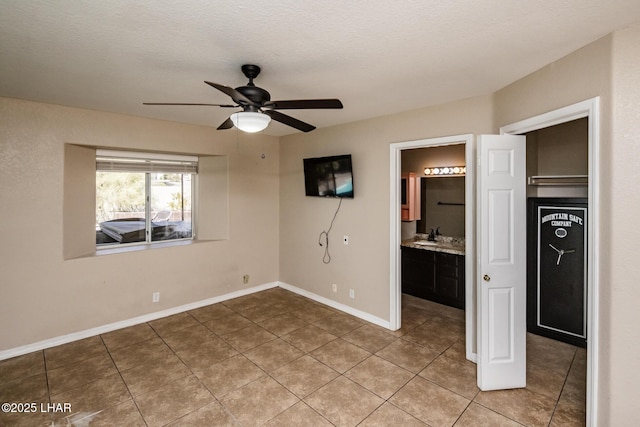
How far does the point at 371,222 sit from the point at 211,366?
7.67 ft

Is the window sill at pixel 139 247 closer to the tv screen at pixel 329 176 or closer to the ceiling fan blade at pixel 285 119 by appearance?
the tv screen at pixel 329 176

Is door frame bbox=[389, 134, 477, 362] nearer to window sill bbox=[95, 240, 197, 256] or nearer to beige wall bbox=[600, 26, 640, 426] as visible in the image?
beige wall bbox=[600, 26, 640, 426]

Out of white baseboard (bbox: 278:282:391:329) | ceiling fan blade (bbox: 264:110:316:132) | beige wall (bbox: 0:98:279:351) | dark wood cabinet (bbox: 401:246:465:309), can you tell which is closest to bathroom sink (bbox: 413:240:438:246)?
dark wood cabinet (bbox: 401:246:465:309)

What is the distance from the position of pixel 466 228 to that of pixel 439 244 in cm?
170

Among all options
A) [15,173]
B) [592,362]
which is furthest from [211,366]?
[592,362]

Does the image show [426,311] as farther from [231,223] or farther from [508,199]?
[231,223]

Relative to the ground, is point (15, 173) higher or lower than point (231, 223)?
higher

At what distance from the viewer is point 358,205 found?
3.98 meters

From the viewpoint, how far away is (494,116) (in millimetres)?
2836

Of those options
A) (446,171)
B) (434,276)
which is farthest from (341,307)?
(446,171)

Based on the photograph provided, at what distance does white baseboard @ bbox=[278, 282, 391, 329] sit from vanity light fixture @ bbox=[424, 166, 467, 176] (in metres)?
2.48

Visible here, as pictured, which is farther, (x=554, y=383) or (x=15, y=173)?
(x=15, y=173)

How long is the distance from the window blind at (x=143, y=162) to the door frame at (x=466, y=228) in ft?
9.59

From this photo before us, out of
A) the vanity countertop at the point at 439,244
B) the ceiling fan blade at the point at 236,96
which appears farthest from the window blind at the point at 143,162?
the vanity countertop at the point at 439,244
